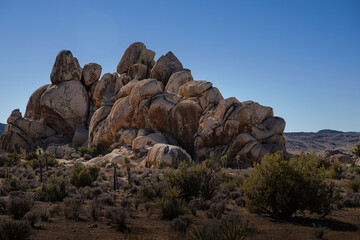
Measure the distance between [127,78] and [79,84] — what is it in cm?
996

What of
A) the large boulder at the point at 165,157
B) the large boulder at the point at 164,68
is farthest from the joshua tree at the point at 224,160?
the large boulder at the point at 164,68

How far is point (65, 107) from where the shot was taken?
58.4m

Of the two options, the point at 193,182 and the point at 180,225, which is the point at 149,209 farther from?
the point at 193,182

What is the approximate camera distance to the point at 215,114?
40.8m

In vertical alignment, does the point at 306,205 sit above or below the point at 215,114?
below

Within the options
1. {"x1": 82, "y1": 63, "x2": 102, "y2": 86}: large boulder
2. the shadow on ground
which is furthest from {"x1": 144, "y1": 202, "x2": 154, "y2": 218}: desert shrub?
{"x1": 82, "y1": 63, "x2": 102, "y2": 86}: large boulder

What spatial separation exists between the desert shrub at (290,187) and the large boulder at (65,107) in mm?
52973

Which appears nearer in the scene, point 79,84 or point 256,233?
point 256,233

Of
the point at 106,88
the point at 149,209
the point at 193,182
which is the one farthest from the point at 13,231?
the point at 106,88

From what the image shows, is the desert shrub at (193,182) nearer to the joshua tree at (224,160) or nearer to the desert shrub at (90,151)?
the joshua tree at (224,160)

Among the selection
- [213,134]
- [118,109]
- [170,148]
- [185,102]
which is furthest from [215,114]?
[118,109]

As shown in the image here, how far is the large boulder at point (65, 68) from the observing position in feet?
195

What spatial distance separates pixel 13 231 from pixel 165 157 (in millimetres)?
25041

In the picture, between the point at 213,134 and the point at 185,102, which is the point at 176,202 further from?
the point at 185,102
